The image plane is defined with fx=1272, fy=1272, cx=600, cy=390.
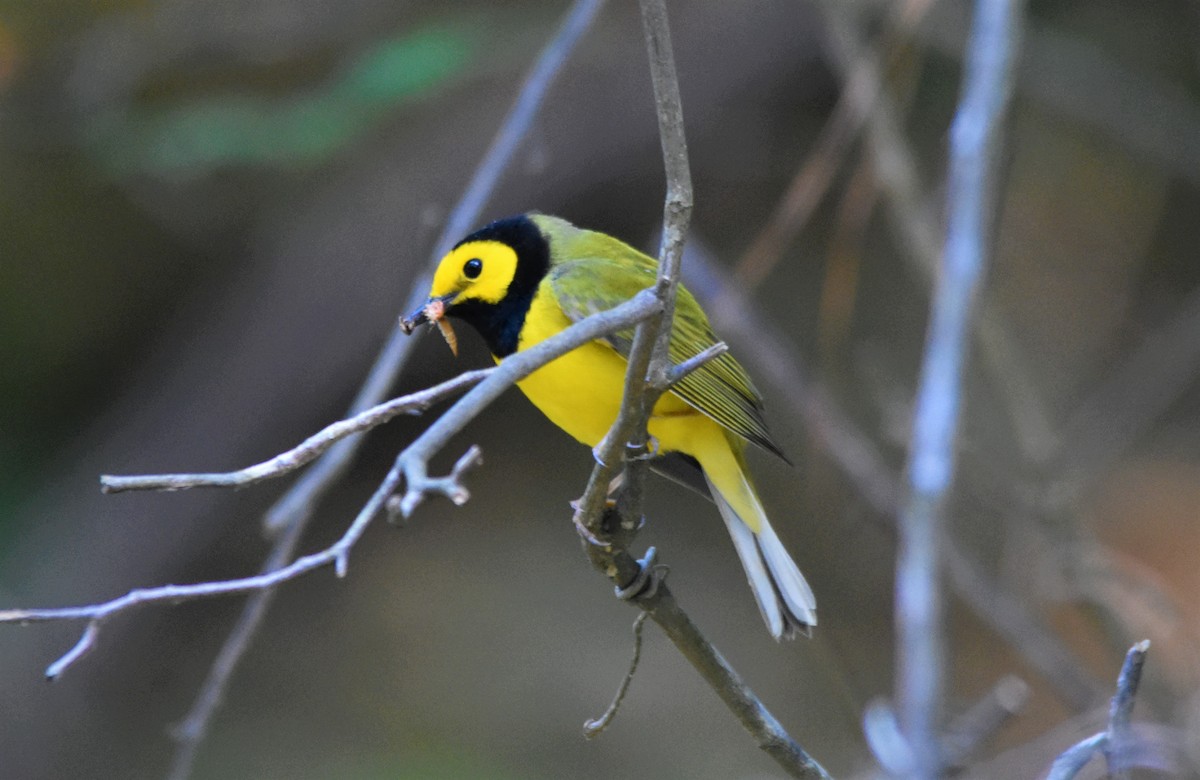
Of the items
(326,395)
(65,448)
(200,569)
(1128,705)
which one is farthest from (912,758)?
(65,448)

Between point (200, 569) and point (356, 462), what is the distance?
82cm

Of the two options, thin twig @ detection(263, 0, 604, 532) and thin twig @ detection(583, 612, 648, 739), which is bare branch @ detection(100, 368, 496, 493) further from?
thin twig @ detection(263, 0, 604, 532)

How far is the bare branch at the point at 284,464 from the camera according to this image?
1258mm

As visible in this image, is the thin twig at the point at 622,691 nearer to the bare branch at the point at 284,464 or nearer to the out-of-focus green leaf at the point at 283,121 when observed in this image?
the bare branch at the point at 284,464

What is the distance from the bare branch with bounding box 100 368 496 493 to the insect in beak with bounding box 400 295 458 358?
148cm

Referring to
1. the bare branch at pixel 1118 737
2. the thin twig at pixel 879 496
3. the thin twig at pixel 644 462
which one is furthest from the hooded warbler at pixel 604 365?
the bare branch at pixel 1118 737

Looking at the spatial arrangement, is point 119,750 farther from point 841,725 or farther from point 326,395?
point 841,725

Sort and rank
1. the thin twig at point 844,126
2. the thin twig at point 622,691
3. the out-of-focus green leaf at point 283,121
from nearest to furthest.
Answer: the thin twig at point 622,691
the thin twig at point 844,126
the out-of-focus green leaf at point 283,121

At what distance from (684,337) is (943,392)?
1.37 meters

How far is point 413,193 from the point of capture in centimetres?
537

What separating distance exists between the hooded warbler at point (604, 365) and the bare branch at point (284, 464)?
4.65 ft

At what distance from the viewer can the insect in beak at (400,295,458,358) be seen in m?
2.94

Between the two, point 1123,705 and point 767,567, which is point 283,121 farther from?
point 1123,705

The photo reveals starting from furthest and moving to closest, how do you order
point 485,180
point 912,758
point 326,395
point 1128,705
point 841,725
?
point 841,725 < point 326,395 < point 485,180 < point 1128,705 < point 912,758
